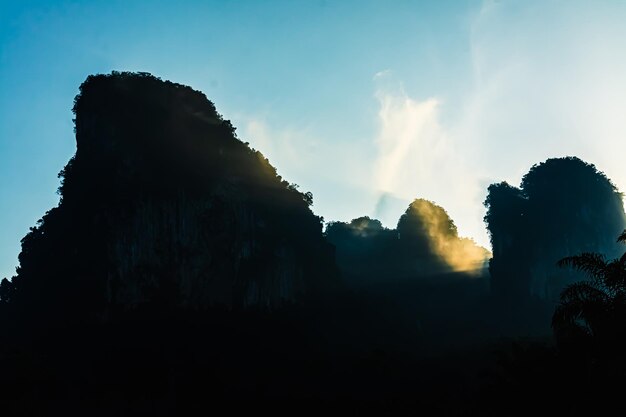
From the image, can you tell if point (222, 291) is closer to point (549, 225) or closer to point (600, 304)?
point (549, 225)

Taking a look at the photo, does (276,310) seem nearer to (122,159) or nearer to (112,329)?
(112,329)

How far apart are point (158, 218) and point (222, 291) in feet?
36.3

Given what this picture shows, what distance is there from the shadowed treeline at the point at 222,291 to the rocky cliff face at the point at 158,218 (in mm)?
189

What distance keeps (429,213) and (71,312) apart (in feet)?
201

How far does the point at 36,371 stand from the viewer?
136 ft

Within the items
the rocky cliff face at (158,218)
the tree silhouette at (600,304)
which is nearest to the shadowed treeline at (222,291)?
the rocky cliff face at (158,218)

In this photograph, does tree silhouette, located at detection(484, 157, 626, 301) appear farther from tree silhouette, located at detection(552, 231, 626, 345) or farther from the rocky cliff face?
tree silhouette, located at detection(552, 231, 626, 345)

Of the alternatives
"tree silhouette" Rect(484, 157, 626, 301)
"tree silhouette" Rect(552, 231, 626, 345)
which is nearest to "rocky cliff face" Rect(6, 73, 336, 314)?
"tree silhouette" Rect(484, 157, 626, 301)

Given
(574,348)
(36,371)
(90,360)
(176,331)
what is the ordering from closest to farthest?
(574,348)
(36,371)
(90,360)
(176,331)

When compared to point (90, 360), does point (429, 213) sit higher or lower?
higher

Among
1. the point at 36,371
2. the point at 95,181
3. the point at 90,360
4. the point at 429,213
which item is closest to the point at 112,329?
the point at 90,360

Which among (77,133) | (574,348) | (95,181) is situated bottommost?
(574,348)

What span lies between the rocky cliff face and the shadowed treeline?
0.19 meters

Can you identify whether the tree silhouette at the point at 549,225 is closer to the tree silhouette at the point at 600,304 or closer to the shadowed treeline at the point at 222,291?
the shadowed treeline at the point at 222,291
